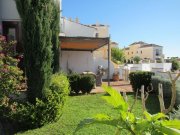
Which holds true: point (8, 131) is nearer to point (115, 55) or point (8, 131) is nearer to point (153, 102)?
point (153, 102)

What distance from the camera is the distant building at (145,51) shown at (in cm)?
9600

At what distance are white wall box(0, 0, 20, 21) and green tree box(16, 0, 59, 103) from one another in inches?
205

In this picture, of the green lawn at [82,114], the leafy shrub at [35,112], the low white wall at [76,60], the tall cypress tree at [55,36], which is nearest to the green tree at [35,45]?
the leafy shrub at [35,112]

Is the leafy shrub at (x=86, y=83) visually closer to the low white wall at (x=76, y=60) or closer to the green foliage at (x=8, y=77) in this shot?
the low white wall at (x=76, y=60)

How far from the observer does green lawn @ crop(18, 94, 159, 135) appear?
10.5 metres

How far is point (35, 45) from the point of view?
11164mm

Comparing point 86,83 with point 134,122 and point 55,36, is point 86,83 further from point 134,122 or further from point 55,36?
point 134,122

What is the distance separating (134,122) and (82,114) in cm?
1107

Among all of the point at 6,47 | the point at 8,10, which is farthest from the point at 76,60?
the point at 6,47

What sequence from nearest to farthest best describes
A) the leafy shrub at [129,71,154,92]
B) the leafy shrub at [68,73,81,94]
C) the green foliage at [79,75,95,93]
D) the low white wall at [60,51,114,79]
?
the leafy shrub at [68,73,81,94] < the green foliage at [79,75,95,93] < the leafy shrub at [129,71,154,92] < the low white wall at [60,51,114,79]

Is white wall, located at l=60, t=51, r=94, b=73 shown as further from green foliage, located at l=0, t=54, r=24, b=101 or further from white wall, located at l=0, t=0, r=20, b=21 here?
green foliage, located at l=0, t=54, r=24, b=101

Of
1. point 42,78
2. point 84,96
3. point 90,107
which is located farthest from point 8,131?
point 84,96

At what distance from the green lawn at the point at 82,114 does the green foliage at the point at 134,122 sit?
5.28 meters

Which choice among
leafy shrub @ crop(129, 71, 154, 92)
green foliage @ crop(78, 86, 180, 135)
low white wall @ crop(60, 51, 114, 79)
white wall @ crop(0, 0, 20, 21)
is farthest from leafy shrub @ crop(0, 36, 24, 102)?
low white wall @ crop(60, 51, 114, 79)
